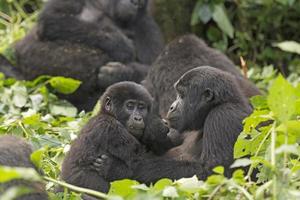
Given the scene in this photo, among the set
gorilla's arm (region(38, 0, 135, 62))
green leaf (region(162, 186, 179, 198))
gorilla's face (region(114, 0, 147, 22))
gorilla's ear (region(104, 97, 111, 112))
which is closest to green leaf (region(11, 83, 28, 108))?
gorilla's arm (region(38, 0, 135, 62))

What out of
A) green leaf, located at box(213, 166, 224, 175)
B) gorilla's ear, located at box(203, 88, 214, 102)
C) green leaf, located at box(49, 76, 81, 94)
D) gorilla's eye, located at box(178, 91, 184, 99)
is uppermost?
green leaf, located at box(213, 166, 224, 175)

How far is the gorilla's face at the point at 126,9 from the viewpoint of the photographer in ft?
30.6

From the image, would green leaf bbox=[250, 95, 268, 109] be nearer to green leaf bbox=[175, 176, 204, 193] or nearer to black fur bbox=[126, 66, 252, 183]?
black fur bbox=[126, 66, 252, 183]

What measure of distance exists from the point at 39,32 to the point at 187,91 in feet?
11.3

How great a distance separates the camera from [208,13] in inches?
382

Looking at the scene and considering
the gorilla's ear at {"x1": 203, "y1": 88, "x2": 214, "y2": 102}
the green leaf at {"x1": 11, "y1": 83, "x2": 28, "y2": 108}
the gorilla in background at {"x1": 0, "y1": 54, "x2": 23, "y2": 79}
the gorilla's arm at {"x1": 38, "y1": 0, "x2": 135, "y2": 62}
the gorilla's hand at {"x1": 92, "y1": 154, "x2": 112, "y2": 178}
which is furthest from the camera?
the gorilla in background at {"x1": 0, "y1": 54, "x2": 23, "y2": 79}

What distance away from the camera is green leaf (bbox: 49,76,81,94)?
8.04m

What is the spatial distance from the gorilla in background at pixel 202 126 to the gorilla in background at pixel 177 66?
38.6 inches

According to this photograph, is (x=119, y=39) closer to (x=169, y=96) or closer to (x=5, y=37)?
(x=5, y=37)

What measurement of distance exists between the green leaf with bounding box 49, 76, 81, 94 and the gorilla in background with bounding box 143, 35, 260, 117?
3.07ft

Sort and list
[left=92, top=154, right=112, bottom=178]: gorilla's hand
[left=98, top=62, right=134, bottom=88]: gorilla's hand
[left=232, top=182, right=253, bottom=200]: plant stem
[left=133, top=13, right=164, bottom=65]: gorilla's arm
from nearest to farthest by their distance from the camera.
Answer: [left=232, top=182, right=253, bottom=200]: plant stem → [left=92, top=154, right=112, bottom=178]: gorilla's hand → [left=98, top=62, right=134, bottom=88]: gorilla's hand → [left=133, top=13, right=164, bottom=65]: gorilla's arm

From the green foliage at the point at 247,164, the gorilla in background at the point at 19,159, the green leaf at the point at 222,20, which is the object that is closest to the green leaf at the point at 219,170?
the green foliage at the point at 247,164

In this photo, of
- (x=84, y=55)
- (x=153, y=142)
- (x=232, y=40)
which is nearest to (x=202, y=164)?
(x=153, y=142)

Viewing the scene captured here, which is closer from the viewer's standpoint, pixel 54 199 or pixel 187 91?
pixel 54 199
